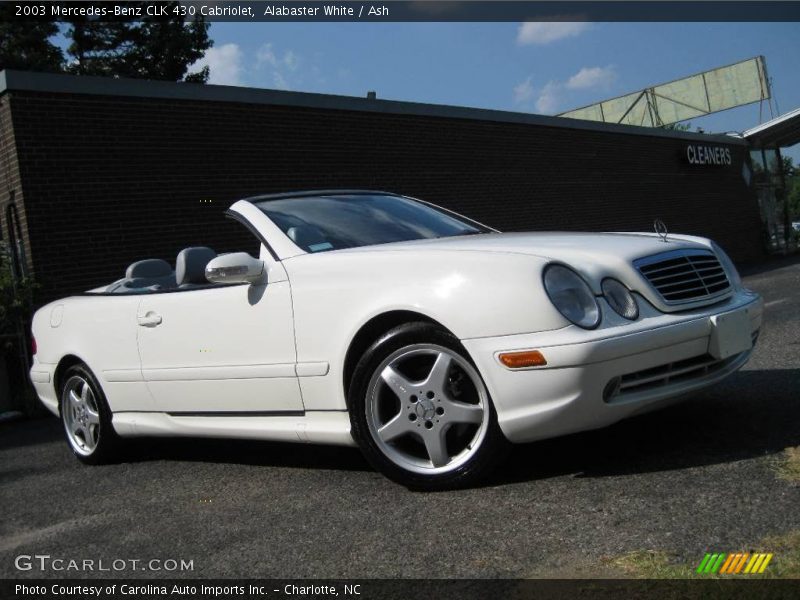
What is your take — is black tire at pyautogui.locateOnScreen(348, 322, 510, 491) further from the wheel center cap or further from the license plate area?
the license plate area

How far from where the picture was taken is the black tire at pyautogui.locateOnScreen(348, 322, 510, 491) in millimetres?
3773

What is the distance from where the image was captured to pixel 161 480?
16.5 feet

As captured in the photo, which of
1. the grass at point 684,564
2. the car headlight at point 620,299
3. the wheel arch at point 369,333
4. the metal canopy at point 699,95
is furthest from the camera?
the metal canopy at point 699,95

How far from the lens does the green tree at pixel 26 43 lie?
95.8 ft

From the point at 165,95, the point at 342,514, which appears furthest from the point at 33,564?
the point at 165,95

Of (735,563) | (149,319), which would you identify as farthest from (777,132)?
(735,563)

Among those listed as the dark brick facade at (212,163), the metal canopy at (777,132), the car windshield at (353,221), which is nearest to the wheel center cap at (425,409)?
the car windshield at (353,221)

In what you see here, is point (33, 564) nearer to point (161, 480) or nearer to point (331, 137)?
point (161, 480)

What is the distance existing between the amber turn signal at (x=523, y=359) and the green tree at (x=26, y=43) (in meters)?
28.7

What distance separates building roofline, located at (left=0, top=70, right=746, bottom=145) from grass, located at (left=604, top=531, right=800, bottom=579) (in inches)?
345

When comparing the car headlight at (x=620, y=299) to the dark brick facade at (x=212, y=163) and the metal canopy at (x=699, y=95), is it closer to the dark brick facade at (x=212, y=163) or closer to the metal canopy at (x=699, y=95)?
the dark brick facade at (x=212, y=163)

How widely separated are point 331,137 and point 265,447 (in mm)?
8384

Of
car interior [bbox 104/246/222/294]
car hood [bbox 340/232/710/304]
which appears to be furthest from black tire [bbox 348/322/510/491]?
car interior [bbox 104/246/222/294]

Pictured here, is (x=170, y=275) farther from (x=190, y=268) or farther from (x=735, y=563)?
(x=735, y=563)
